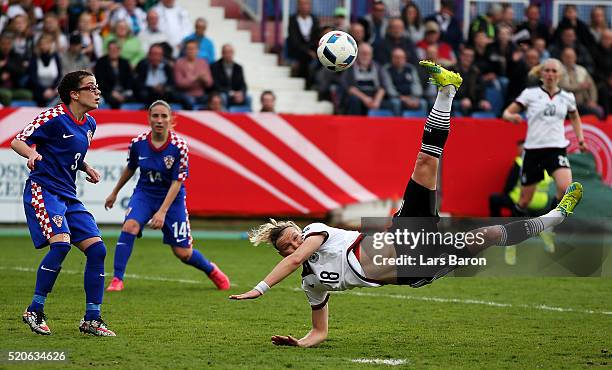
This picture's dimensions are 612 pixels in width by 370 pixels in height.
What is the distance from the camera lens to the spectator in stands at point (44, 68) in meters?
19.0

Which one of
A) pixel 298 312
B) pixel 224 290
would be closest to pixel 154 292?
pixel 224 290

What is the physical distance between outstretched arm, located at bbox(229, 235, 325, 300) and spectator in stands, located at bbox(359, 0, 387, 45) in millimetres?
13902

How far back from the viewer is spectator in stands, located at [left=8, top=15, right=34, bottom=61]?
63.8ft

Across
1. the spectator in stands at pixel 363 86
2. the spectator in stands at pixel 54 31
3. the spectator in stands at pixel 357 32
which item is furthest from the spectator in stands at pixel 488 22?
the spectator in stands at pixel 54 31

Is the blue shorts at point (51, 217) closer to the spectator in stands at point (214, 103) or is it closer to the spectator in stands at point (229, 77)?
the spectator in stands at point (214, 103)

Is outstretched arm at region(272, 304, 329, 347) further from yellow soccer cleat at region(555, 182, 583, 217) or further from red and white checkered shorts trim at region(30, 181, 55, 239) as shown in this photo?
yellow soccer cleat at region(555, 182, 583, 217)

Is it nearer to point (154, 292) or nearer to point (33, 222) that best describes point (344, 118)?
point (154, 292)

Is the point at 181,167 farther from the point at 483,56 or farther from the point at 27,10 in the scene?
the point at 483,56

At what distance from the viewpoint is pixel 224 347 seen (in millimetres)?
8664

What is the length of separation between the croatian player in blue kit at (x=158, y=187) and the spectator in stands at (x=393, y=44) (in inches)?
383

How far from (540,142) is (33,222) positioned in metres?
7.91

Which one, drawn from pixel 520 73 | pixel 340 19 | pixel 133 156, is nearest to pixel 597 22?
pixel 520 73

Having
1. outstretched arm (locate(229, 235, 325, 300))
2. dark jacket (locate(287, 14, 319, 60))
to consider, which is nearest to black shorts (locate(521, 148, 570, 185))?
outstretched arm (locate(229, 235, 325, 300))

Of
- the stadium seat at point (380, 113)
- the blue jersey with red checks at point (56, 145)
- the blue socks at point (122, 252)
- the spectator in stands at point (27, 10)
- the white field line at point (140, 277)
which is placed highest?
the blue jersey with red checks at point (56, 145)
